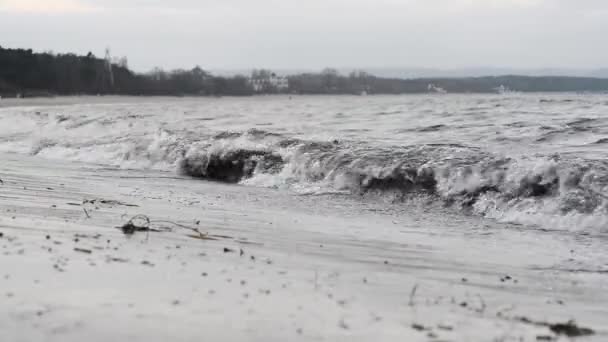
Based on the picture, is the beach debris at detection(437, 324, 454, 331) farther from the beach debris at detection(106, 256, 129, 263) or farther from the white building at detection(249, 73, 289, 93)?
the white building at detection(249, 73, 289, 93)

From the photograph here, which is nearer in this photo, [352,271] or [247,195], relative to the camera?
[352,271]

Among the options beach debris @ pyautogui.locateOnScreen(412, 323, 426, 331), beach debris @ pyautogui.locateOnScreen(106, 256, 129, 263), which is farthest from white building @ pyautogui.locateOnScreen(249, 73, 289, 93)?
beach debris @ pyautogui.locateOnScreen(412, 323, 426, 331)

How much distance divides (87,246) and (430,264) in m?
2.41

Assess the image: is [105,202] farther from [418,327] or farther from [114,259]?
[418,327]

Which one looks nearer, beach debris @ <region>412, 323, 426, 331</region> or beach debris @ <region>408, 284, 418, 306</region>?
beach debris @ <region>412, 323, 426, 331</region>

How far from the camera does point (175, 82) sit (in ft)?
290

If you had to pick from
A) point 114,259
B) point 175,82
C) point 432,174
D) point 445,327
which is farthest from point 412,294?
point 175,82

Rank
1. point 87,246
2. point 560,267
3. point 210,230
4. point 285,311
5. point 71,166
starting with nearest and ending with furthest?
point 285,311 < point 87,246 < point 560,267 < point 210,230 < point 71,166

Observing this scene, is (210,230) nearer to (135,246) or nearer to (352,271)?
(135,246)

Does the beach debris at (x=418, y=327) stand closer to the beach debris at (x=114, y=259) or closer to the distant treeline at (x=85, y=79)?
the beach debris at (x=114, y=259)

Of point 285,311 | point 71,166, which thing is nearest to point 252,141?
point 71,166

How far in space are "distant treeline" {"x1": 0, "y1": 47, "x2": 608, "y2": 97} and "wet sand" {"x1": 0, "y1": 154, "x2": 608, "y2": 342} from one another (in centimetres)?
7034

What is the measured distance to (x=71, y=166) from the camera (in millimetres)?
12477

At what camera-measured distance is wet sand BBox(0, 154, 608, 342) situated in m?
2.90
